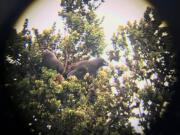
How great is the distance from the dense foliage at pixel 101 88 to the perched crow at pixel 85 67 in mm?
3361

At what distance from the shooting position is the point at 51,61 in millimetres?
21906

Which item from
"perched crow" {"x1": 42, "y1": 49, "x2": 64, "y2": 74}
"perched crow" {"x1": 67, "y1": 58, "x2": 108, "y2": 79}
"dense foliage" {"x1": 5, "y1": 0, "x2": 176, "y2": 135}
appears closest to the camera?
"dense foliage" {"x1": 5, "y1": 0, "x2": 176, "y2": 135}

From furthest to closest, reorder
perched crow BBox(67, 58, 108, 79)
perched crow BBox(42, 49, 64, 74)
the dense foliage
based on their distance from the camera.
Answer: perched crow BBox(67, 58, 108, 79) < perched crow BBox(42, 49, 64, 74) < the dense foliage

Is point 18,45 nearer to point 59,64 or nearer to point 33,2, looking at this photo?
point 33,2

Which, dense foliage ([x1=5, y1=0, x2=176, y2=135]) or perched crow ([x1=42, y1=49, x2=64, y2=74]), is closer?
dense foliage ([x1=5, y1=0, x2=176, y2=135])

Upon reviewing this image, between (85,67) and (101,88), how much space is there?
5118 mm

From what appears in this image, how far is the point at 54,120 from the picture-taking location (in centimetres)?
1541

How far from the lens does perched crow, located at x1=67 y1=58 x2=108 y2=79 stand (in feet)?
71.5

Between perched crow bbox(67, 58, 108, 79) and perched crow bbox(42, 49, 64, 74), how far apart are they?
76cm

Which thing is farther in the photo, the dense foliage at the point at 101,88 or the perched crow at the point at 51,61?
the perched crow at the point at 51,61

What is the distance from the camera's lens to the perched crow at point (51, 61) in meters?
21.7

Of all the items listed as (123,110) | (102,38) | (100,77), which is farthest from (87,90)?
(102,38)

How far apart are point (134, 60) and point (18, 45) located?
264 inches

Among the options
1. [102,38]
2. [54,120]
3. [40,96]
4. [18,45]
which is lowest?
[54,120]
